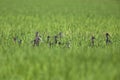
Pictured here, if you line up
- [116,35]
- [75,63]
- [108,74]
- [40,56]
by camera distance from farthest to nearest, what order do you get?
[116,35] < [40,56] < [75,63] < [108,74]

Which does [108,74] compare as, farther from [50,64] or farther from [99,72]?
[50,64]

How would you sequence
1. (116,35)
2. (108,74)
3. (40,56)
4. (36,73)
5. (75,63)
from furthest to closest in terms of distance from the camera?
(116,35), (40,56), (75,63), (36,73), (108,74)

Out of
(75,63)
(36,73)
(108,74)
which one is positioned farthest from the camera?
(75,63)

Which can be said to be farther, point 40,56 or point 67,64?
point 40,56

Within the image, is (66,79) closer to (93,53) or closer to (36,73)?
(36,73)

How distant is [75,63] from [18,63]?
91 cm

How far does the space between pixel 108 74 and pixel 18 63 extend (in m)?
1.55

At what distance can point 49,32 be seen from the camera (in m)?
11.0

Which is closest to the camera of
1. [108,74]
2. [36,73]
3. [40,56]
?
[108,74]

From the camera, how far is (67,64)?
463 centimetres

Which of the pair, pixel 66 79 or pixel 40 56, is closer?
pixel 66 79

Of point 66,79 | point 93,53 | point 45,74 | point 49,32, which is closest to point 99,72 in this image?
point 66,79

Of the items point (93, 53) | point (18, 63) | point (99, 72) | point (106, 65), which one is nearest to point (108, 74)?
point (99, 72)

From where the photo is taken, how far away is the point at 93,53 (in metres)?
5.24
